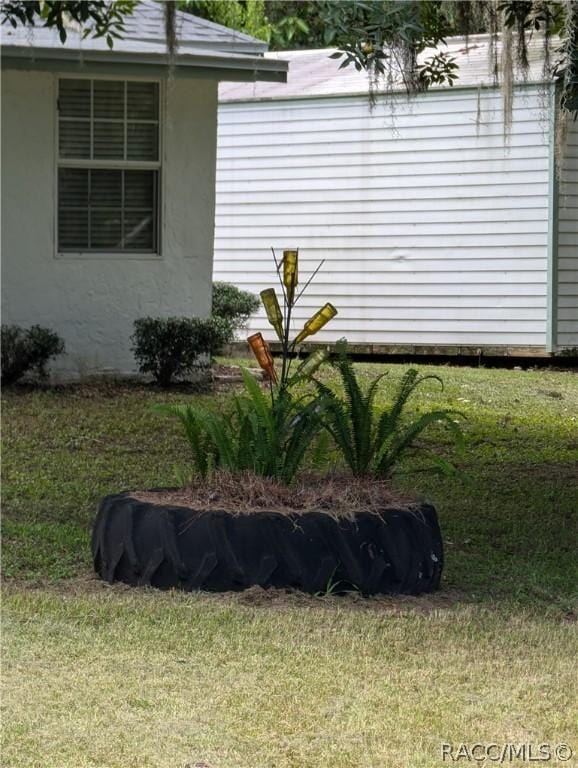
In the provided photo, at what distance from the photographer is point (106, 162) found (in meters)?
11.4

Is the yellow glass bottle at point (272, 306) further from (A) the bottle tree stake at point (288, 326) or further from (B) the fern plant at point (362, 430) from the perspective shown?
(B) the fern plant at point (362, 430)

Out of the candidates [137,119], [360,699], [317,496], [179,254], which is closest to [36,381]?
[179,254]

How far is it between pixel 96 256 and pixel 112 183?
670 mm

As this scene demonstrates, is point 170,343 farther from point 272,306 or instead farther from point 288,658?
point 288,658

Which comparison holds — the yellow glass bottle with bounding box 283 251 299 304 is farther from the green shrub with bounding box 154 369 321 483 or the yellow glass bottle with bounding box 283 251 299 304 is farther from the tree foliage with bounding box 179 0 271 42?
the tree foliage with bounding box 179 0 271 42

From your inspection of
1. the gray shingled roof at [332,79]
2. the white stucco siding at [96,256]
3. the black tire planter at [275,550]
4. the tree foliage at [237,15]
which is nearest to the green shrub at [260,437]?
the black tire planter at [275,550]

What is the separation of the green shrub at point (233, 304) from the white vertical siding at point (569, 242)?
334 centimetres

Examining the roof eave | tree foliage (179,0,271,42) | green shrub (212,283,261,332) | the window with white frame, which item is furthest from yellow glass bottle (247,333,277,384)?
tree foliage (179,0,271,42)

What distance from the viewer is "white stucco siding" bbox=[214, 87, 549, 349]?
45.9 ft

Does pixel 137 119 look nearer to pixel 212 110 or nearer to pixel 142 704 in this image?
pixel 212 110

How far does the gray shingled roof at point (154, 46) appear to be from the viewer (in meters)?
10.7

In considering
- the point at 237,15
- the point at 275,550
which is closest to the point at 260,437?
the point at 275,550

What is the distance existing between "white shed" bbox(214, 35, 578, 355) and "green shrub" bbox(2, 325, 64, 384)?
4.62 metres

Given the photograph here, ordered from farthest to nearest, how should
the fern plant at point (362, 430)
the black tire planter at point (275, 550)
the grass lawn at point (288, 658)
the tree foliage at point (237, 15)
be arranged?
the tree foliage at point (237, 15)
the fern plant at point (362, 430)
the black tire planter at point (275, 550)
the grass lawn at point (288, 658)
